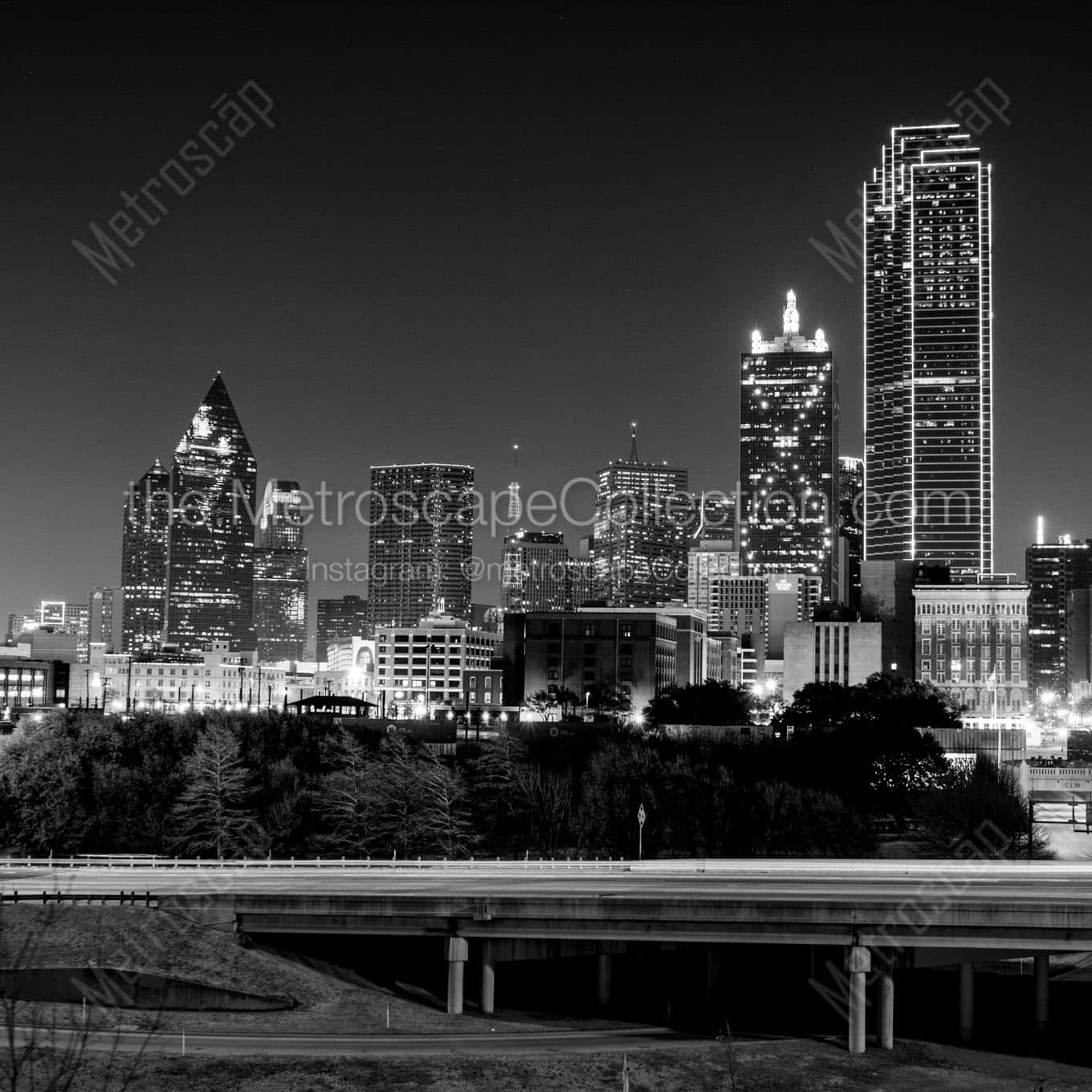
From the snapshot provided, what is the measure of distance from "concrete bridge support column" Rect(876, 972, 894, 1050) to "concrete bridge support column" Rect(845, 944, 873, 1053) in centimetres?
80

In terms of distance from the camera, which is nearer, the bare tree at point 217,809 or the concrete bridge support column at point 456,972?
the concrete bridge support column at point 456,972

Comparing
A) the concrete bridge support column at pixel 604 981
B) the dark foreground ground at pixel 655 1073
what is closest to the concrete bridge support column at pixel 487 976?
the concrete bridge support column at pixel 604 981

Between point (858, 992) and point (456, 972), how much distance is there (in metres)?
12.6

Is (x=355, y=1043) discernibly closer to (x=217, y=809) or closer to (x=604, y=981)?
(x=604, y=981)

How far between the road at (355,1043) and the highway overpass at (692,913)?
3069 millimetres

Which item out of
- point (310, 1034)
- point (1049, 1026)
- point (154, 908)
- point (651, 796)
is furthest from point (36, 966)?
point (651, 796)

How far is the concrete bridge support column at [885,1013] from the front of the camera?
43.2 meters

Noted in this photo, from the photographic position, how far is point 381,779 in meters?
77.2

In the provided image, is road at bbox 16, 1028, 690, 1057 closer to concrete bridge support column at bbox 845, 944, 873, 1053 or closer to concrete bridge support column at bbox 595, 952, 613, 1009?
concrete bridge support column at bbox 845, 944, 873, 1053

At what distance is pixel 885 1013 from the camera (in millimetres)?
43406

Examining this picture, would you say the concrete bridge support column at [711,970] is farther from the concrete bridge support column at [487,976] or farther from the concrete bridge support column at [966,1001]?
the concrete bridge support column at [487,976]

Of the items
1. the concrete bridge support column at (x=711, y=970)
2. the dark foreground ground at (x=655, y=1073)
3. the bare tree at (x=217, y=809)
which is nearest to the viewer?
the dark foreground ground at (x=655, y=1073)

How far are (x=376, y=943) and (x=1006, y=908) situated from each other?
21.5m

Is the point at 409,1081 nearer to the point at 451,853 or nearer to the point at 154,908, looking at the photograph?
the point at 154,908
